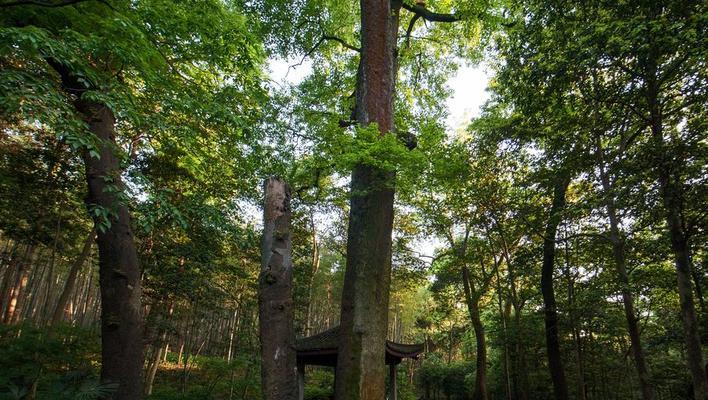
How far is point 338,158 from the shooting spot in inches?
153

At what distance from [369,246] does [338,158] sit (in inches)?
40.1

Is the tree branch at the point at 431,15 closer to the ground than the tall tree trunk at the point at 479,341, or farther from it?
farther from it

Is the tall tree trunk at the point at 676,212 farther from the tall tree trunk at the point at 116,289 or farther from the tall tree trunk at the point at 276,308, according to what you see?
the tall tree trunk at the point at 116,289

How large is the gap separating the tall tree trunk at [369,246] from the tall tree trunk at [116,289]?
10.7 feet

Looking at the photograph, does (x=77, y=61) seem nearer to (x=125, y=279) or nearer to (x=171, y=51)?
(x=171, y=51)

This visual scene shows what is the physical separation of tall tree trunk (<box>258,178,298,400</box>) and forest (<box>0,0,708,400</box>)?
20 millimetres

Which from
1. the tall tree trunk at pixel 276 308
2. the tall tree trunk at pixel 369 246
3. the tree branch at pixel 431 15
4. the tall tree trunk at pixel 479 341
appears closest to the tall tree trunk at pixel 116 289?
the tall tree trunk at pixel 276 308

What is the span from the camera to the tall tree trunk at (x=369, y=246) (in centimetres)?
335

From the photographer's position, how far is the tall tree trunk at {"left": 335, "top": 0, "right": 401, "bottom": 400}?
11.0 ft

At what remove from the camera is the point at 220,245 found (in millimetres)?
10172

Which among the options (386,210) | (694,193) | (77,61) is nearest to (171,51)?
(77,61)

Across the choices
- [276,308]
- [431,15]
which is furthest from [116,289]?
[431,15]

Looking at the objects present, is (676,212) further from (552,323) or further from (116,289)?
(116,289)

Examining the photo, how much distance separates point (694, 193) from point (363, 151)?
528 cm
